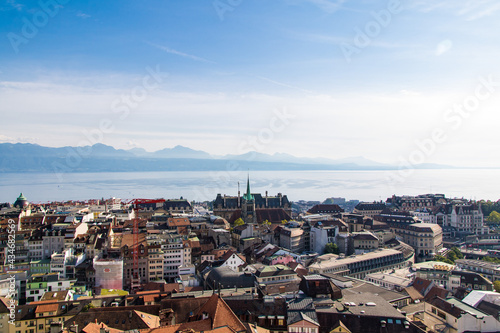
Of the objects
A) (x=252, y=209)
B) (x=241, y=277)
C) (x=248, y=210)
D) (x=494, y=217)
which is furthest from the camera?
(x=494, y=217)

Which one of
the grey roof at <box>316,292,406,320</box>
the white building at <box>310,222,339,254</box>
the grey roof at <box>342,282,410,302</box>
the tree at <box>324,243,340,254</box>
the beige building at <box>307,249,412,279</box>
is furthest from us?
the white building at <box>310,222,339,254</box>

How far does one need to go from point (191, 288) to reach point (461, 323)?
73.2 ft

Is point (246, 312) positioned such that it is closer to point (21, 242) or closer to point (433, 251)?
point (21, 242)

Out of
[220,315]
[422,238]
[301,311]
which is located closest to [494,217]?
[422,238]

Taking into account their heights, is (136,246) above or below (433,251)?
above

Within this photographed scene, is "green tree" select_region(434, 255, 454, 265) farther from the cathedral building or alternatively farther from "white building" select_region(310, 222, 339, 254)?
the cathedral building

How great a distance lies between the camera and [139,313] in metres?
28.8

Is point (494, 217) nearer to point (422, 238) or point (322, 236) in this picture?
point (422, 238)

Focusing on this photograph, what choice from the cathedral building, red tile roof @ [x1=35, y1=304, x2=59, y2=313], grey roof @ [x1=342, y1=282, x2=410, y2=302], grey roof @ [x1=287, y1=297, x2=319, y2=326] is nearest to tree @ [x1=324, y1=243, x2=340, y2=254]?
grey roof @ [x1=342, y1=282, x2=410, y2=302]

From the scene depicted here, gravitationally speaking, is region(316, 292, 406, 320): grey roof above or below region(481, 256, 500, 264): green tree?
above

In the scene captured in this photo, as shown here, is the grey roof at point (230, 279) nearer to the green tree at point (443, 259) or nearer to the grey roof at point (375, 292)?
the grey roof at point (375, 292)

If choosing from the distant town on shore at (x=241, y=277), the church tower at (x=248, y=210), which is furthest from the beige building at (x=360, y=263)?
the church tower at (x=248, y=210)

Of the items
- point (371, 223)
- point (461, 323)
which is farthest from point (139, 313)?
point (371, 223)

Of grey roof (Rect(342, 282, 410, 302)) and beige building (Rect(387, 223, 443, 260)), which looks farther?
beige building (Rect(387, 223, 443, 260))
